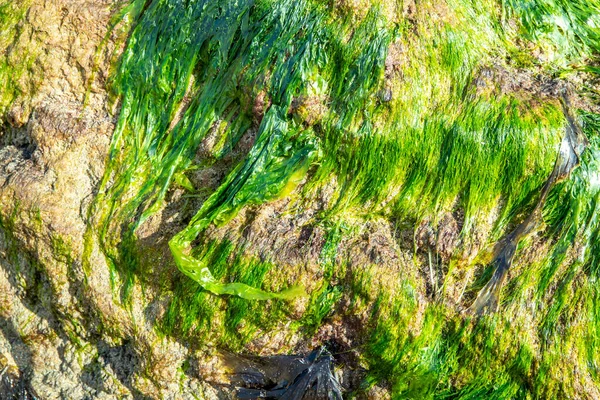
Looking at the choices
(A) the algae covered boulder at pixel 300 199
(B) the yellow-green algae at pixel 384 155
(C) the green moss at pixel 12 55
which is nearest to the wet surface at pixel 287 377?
(A) the algae covered boulder at pixel 300 199

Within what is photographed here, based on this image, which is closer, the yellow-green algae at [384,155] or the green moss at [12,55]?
the yellow-green algae at [384,155]

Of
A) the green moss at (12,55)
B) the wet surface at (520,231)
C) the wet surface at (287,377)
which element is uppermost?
the green moss at (12,55)

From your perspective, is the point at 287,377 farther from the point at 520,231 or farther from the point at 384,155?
the point at 520,231

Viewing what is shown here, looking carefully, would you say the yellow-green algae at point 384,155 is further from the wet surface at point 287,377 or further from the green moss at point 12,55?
the green moss at point 12,55

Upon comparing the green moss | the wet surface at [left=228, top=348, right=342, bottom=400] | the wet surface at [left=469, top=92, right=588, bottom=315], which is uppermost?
the green moss

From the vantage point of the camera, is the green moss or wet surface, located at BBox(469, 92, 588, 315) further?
the green moss

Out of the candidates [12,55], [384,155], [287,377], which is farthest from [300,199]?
[12,55]

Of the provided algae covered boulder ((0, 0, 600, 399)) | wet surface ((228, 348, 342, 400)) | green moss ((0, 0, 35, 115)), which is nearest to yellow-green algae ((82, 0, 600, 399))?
algae covered boulder ((0, 0, 600, 399))

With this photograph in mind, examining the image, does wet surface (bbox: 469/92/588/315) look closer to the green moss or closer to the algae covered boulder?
the algae covered boulder

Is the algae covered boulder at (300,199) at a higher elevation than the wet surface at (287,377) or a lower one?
higher
